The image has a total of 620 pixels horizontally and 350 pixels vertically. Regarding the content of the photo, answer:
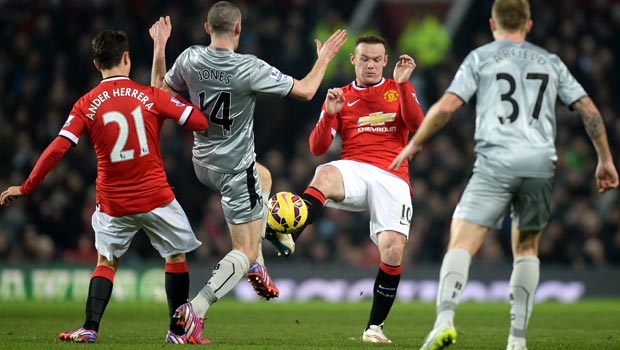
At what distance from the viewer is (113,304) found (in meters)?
14.1

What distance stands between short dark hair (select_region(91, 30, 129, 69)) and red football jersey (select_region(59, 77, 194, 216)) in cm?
13

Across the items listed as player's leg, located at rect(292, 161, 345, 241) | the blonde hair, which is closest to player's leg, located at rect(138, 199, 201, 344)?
player's leg, located at rect(292, 161, 345, 241)

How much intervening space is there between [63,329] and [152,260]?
7904 mm

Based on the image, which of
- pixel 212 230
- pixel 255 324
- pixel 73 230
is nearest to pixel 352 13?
pixel 212 230

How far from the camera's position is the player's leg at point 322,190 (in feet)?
26.1

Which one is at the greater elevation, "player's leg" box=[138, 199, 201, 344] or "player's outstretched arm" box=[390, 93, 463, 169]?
"player's outstretched arm" box=[390, 93, 463, 169]

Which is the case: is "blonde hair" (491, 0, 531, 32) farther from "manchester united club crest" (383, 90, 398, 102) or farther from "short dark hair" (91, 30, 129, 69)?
"short dark hair" (91, 30, 129, 69)

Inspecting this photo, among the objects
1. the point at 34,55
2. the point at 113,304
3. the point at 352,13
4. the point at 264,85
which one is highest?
the point at 352,13

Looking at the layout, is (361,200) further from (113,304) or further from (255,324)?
(113,304)

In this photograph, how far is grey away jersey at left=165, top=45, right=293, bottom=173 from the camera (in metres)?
7.36

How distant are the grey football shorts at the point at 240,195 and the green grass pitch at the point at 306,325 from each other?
3.07 ft

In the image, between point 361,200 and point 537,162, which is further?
point 361,200

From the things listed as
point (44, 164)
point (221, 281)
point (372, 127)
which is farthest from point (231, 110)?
point (372, 127)

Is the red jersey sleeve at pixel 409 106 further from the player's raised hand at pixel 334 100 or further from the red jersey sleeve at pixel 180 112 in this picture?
the red jersey sleeve at pixel 180 112
